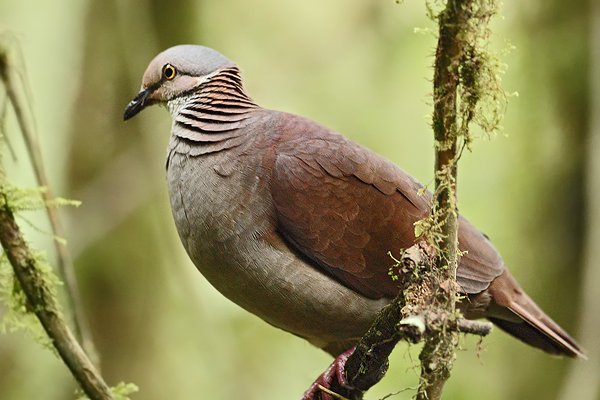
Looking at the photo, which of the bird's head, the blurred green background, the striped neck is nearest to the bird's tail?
the blurred green background

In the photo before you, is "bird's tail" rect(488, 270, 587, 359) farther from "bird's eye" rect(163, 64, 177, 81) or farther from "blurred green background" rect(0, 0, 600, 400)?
"bird's eye" rect(163, 64, 177, 81)

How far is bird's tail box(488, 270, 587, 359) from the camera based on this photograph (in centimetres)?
415

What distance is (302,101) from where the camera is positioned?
7.44m

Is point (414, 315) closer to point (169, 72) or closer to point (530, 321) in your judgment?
point (530, 321)

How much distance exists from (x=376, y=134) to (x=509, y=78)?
4.91ft

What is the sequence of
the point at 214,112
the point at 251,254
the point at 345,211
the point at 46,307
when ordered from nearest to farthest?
the point at 46,307 → the point at 251,254 → the point at 345,211 → the point at 214,112

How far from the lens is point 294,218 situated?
12.3 feet

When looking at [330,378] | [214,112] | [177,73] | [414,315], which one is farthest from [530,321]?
[177,73]

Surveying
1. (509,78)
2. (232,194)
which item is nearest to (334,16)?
(509,78)

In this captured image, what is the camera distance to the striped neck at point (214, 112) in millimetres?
3930

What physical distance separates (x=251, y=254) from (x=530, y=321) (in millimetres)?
1492

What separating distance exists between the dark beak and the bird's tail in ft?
6.47

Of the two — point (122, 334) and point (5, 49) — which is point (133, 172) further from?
point (5, 49)

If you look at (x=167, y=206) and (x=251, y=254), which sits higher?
(x=251, y=254)
